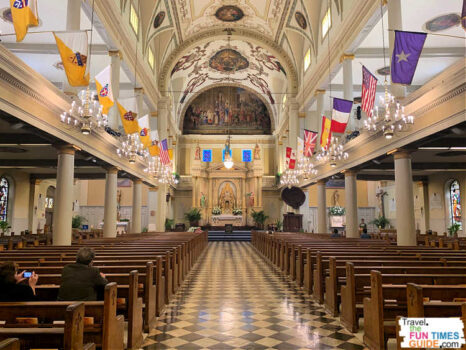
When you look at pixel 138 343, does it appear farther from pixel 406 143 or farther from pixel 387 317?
pixel 406 143

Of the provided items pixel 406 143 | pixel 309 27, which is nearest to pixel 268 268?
pixel 406 143

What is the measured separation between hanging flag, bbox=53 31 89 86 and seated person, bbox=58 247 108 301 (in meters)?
5.52

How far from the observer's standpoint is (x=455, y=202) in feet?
66.1

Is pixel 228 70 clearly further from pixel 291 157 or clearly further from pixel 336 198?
pixel 336 198

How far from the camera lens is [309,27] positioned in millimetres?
20234

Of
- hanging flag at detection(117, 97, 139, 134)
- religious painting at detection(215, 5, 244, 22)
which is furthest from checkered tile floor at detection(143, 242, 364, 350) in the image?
religious painting at detection(215, 5, 244, 22)

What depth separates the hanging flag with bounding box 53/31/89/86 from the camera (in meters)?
8.14

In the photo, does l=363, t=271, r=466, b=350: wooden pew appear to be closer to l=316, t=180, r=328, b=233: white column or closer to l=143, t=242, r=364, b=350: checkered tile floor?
l=143, t=242, r=364, b=350: checkered tile floor

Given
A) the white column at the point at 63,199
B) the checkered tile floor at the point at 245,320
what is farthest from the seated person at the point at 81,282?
the white column at the point at 63,199

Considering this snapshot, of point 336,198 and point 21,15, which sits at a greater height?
point 21,15

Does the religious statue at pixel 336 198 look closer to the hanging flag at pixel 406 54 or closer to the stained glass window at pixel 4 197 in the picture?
the hanging flag at pixel 406 54

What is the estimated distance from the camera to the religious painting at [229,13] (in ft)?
74.6

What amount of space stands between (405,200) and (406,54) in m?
4.83

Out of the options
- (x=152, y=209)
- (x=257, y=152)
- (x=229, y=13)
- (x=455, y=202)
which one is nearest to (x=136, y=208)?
(x=152, y=209)
